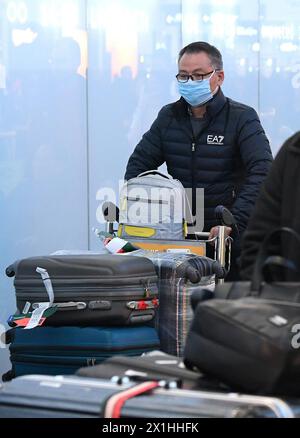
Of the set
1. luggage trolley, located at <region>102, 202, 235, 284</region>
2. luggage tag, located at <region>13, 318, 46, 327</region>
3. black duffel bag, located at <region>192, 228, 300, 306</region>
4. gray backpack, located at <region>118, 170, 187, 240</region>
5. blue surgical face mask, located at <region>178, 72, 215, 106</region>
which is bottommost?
luggage tag, located at <region>13, 318, 46, 327</region>

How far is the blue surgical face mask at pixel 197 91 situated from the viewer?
209 inches

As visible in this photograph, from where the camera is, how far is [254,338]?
255 centimetres

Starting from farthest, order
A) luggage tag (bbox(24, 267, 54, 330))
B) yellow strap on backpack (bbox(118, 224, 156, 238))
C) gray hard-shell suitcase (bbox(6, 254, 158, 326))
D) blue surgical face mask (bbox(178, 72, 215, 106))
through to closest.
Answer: blue surgical face mask (bbox(178, 72, 215, 106)) < yellow strap on backpack (bbox(118, 224, 156, 238)) < gray hard-shell suitcase (bbox(6, 254, 158, 326)) < luggage tag (bbox(24, 267, 54, 330))

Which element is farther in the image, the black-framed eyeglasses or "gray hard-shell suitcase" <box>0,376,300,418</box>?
the black-framed eyeglasses

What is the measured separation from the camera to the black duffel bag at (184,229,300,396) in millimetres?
2541

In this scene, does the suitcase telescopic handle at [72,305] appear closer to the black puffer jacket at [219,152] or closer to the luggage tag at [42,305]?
the luggage tag at [42,305]

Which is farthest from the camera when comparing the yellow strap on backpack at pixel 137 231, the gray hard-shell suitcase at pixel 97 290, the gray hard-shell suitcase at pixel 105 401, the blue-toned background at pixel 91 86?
the blue-toned background at pixel 91 86

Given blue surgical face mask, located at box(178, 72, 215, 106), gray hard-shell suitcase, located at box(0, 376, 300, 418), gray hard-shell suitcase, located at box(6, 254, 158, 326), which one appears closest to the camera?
gray hard-shell suitcase, located at box(0, 376, 300, 418)

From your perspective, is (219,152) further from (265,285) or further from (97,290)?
(265,285)

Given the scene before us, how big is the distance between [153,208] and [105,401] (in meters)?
2.69

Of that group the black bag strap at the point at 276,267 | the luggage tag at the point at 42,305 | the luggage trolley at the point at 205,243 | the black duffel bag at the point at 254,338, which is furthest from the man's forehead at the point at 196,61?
the black duffel bag at the point at 254,338

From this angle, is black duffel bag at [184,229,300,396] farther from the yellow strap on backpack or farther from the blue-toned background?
the blue-toned background

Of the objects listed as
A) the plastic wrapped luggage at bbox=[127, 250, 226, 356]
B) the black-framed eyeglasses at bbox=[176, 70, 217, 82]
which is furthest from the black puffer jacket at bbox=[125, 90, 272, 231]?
the plastic wrapped luggage at bbox=[127, 250, 226, 356]

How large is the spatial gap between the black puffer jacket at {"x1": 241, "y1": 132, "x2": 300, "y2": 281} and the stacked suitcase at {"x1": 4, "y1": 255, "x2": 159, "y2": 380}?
4.14 ft
